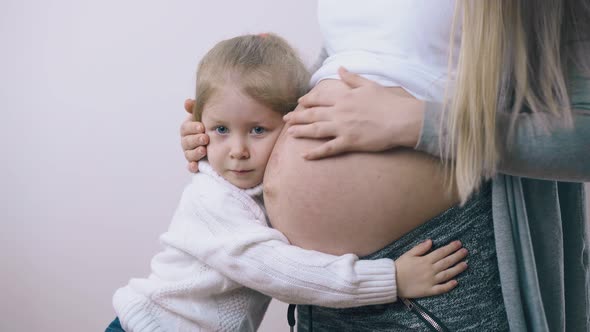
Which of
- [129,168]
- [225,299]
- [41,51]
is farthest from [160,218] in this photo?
[225,299]

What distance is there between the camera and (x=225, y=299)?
106cm

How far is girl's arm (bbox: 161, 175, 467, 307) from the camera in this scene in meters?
0.93

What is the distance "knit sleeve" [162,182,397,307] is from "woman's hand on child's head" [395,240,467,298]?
0.02 m

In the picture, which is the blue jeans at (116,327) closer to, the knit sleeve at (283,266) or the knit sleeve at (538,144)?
the knit sleeve at (283,266)

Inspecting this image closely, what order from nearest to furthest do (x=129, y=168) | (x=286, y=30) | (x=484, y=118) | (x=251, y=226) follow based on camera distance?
1. (x=484, y=118)
2. (x=251, y=226)
3. (x=286, y=30)
4. (x=129, y=168)

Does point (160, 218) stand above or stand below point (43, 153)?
below

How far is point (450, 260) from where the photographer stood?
3.03ft

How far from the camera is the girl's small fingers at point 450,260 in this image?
36.2 inches

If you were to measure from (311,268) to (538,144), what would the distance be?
37 centimetres

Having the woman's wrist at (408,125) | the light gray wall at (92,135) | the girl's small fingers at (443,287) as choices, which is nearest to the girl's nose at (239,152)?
the woman's wrist at (408,125)

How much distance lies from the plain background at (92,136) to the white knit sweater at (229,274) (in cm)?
81

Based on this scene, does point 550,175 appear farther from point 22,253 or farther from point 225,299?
point 22,253

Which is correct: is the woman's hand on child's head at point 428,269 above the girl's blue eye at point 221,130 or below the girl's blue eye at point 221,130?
below

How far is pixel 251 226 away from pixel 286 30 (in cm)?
92
